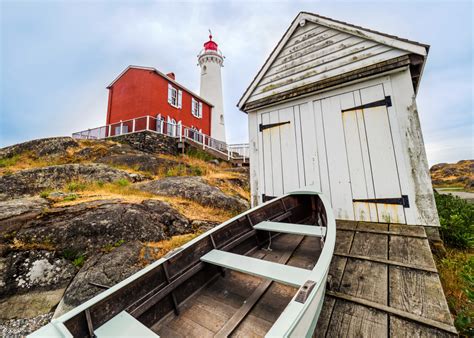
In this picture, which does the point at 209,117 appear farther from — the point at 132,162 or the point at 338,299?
the point at 338,299

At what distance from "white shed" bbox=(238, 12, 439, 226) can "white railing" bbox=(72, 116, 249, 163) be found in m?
10.8

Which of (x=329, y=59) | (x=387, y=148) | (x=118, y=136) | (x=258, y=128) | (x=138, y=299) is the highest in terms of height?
(x=118, y=136)

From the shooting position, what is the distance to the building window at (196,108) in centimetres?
2094

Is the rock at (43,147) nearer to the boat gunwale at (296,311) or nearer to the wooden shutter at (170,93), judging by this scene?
the wooden shutter at (170,93)

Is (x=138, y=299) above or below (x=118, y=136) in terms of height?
below

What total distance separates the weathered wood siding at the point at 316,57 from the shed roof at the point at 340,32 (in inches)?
1.1

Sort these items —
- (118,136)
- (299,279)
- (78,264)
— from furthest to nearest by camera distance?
(118,136), (78,264), (299,279)

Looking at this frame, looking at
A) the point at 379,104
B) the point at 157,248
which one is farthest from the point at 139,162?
the point at 379,104

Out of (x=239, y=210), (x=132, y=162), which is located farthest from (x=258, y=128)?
(x=132, y=162)

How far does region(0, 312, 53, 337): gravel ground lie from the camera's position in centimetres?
264

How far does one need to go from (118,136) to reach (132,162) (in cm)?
492

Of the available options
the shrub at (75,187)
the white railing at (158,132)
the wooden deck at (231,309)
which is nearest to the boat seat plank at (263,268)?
the wooden deck at (231,309)

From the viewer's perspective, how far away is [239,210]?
7117mm

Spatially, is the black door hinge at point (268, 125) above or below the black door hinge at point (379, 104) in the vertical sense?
above
